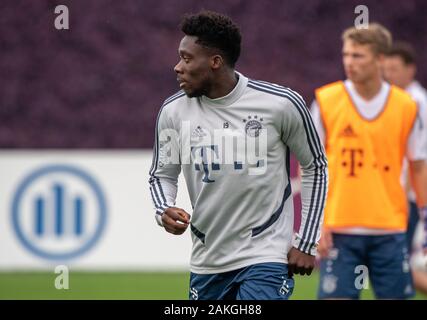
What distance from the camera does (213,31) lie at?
20.0ft

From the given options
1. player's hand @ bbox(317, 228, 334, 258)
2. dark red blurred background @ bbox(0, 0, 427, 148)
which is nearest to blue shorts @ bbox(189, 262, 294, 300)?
player's hand @ bbox(317, 228, 334, 258)

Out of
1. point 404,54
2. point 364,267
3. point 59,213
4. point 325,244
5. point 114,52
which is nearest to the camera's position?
point 325,244

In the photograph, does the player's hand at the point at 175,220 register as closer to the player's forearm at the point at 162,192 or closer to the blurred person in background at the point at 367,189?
the player's forearm at the point at 162,192

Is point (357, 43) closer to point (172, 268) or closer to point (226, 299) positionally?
point (226, 299)

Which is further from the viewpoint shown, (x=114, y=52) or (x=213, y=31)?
(x=114, y=52)

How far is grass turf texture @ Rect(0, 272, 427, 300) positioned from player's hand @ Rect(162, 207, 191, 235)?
187 inches

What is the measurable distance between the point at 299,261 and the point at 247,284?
0.31 metres

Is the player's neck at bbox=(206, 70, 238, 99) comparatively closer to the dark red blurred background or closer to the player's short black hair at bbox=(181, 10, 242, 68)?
the player's short black hair at bbox=(181, 10, 242, 68)

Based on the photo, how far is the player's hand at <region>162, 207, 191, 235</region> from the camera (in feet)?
19.4

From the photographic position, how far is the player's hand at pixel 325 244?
8031 mm

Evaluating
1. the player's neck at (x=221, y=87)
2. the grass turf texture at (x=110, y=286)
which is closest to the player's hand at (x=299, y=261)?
the player's neck at (x=221, y=87)

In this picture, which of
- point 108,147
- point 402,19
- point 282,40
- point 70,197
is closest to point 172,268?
point 70,197

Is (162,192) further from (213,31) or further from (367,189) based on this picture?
(367,189)

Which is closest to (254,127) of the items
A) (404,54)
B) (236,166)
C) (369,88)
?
(236,166)
